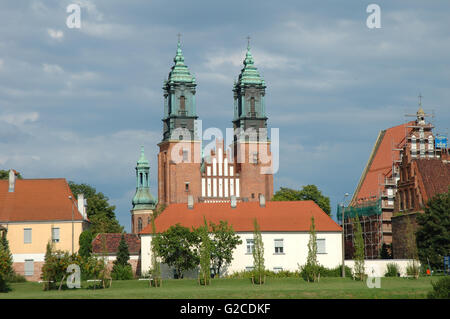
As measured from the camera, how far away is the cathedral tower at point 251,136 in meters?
130

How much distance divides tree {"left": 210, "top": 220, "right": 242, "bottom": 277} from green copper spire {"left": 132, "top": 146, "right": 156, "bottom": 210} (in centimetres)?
7051

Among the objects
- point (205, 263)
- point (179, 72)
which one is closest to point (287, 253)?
point (205, 263)

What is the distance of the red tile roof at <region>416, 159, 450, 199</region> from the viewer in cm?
7450

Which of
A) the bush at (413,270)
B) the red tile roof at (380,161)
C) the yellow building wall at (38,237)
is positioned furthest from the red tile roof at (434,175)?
the yellow building wall at (38,237)

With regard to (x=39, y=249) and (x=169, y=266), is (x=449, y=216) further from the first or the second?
(x=39, y=249)

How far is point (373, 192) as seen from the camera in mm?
88188

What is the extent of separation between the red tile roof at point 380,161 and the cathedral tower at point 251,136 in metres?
36.8

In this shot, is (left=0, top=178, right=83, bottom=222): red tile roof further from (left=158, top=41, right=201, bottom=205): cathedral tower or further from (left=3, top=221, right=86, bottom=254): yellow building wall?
(left=158, top=41, right=201, bottom=205): cathedral tower
